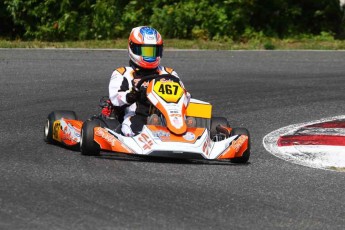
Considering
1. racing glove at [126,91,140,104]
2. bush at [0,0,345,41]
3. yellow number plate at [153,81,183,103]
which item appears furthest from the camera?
bush at [0,0,345,41]

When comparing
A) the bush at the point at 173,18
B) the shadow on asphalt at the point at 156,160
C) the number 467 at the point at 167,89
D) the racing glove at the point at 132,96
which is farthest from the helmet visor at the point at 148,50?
the bush at the point at 173,18

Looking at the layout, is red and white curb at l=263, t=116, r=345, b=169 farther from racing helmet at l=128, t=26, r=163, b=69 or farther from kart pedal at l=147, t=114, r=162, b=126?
racing helmet at l=128, t=26, r=163, b=69

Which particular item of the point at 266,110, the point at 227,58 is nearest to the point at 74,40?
the point at 227,58

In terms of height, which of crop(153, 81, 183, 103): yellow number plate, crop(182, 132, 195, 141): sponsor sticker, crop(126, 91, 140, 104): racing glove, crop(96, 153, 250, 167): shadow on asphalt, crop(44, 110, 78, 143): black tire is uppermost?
crop(153, 81, 183, 103): yellow number plate

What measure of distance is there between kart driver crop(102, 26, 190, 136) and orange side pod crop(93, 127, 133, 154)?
1.21 ft

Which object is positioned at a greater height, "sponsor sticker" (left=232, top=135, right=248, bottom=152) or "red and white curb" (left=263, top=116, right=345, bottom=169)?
"sponsor sticker" (left=232, top=135, right=248, bottom=152)

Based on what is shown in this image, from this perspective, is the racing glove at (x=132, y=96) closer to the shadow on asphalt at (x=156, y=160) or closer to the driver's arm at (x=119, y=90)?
the driver's arm at (x=119, y=90)

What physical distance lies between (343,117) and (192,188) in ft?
14.4

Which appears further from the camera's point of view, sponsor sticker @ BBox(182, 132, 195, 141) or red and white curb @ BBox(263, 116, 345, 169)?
red and white curb @ BBox(263, 116, 345, 169)

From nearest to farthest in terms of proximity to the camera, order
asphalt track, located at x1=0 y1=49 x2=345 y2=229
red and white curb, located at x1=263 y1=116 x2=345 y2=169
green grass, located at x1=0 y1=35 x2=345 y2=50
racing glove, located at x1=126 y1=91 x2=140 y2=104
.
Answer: asphalt track, located at x1=0 y1=49 x2=345 y2=229, red and white curb, located at x1=263 y1=116 x2=345 y2=169, racing glove, located at x1=126 y1=91 x2=140 y2=104, green grass, located at x1=0 y1=35 x2=345 y2=50

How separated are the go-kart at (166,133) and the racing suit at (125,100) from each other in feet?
0.32

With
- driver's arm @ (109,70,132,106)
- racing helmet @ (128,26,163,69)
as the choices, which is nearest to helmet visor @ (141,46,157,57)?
racing helmet @ (128,26,163,69)

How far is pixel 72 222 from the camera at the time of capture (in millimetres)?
6359

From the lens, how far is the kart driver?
30.5 ft
